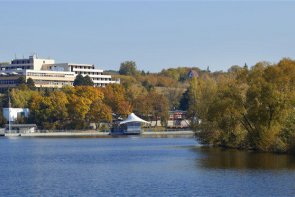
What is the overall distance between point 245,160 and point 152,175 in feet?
43.8

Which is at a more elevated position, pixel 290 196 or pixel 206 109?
pixel 206 109

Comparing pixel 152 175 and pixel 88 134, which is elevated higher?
pixel 88 134

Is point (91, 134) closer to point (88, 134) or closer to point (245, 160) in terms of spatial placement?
point (88, 134)

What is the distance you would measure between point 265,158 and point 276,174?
1414 cm

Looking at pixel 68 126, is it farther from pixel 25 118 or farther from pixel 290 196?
pixel 290 196

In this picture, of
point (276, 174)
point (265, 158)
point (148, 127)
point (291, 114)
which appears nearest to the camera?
point (276, 174)

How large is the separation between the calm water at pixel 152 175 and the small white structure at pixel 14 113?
84.1 meters

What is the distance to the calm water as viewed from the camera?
142 ft

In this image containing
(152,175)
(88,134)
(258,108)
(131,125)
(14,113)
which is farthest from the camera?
(14,113)

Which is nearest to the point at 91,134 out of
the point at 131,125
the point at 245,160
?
the point at 131,125

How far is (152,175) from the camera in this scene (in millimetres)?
51875

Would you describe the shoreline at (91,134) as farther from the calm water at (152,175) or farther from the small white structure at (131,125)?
the calm water at (152,175)

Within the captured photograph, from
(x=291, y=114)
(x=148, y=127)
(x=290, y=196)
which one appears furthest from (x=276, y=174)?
(x=148, y=127)

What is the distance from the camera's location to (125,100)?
169 meters
